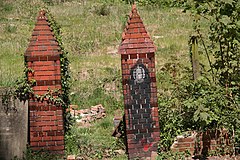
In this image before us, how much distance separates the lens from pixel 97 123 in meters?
9.14

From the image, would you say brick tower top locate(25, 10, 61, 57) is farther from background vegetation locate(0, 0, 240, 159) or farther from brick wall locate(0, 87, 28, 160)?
background vegetation locate(0, 0, 240, 159)

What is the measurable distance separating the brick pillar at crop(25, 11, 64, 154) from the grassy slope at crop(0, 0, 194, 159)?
22.9 inches

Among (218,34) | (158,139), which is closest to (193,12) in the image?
(218,34)

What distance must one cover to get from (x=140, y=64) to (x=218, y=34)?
57.1 inches

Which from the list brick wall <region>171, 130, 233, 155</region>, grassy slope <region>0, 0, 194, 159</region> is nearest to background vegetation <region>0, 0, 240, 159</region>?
grassy slope <region>0, 0, 194, 159</region>

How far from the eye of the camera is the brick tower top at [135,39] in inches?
268

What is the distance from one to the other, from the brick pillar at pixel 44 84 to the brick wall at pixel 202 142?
1982mm

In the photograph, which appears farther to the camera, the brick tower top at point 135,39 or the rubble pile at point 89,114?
the rubble pile at point 89,114

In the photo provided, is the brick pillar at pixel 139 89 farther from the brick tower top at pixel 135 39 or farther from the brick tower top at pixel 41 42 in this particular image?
the brick tower top at pixel 41 42

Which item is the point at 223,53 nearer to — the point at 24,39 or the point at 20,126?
the point at 20,126

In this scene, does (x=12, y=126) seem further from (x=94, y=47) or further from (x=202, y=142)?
(x=94, y=47)

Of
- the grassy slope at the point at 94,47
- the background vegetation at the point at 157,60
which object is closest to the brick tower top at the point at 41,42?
the grassy slope at the point at 94,47

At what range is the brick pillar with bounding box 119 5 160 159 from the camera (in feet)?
22.4

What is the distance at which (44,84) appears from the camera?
6859 mm
